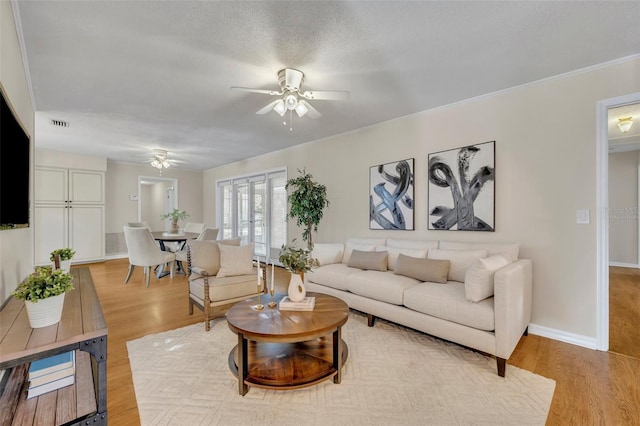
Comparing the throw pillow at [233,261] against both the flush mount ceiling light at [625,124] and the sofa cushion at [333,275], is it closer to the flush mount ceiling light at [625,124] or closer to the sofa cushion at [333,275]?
the sofa cushion at [333,275]

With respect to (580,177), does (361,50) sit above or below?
above

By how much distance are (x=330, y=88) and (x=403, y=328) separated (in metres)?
2.62

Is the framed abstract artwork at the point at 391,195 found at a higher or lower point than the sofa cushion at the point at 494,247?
higher

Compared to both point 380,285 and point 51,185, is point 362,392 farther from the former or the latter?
point 51,185

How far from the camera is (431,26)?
1916 mm

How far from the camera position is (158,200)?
970 cm

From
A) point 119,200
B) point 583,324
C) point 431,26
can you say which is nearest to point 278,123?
point 431,26

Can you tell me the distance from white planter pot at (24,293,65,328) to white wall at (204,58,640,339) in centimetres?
348

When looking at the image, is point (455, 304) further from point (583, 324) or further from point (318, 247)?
point (318, 247)

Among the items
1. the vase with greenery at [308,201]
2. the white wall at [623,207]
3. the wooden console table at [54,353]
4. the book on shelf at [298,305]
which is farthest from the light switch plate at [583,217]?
the wooden console table at [54,353]

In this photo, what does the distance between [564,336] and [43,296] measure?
12.9ft

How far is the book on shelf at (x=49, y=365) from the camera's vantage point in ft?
4.99

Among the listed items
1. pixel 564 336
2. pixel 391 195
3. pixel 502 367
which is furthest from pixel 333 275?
pixel 564 336

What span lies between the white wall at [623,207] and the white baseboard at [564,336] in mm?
778
